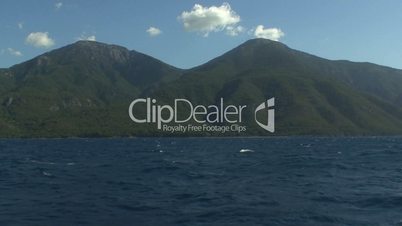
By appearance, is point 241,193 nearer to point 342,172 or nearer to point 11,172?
point 342,172

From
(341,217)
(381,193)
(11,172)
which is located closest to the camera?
(341,217)

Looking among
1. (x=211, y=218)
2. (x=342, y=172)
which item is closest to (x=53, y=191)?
(x=211, y=218)

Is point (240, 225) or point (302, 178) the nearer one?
point (240, 225)

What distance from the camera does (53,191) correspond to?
5266 cm

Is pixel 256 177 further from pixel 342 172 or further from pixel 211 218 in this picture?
pixel 211 218

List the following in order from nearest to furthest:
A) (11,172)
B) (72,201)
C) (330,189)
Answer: (72,201) → (330,189) → (11,172)

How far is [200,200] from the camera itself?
44.8 m

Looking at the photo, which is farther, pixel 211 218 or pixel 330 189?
pixel 330 189

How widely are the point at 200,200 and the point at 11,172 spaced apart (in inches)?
1604

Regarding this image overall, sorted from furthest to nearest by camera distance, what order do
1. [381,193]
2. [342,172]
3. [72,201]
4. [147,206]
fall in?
1. [342,172]
2. [381,193]
3. [72,201]
4. [147,206]

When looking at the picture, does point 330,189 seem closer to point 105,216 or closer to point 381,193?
point 381,193

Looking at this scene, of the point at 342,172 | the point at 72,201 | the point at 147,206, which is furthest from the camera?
the point at 342,172

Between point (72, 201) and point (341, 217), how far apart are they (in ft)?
71.6

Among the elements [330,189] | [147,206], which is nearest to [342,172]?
[330,189]
